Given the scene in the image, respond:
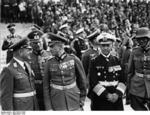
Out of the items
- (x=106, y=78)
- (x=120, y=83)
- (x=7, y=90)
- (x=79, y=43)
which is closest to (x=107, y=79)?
(x=106, y=78)

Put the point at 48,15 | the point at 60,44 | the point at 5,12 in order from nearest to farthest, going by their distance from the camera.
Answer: the point at 60,44 < the point at 48,15 < the point at 5,12

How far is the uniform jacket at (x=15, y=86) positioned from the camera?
491 cm

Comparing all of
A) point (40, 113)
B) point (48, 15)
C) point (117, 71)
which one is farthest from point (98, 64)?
point (48, 15)

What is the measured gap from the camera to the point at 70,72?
5.30 metres

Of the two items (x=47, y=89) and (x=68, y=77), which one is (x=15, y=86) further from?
(x=68, y=77)

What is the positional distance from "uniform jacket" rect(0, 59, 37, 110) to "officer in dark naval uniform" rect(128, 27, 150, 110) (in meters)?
1.57

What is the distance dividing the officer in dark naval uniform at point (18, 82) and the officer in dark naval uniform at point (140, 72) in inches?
62.6

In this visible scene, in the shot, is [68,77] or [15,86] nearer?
[15,86]

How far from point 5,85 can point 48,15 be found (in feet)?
47.8

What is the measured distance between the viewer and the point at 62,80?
17.3ft

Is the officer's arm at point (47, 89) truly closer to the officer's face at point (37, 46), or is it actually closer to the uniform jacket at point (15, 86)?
the uniform jacket at point (15, 86)

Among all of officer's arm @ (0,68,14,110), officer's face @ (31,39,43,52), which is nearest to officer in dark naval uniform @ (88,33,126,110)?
officer's face @ (31,39,43,52)

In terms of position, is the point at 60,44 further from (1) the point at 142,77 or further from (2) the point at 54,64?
(1) the point at 142,77

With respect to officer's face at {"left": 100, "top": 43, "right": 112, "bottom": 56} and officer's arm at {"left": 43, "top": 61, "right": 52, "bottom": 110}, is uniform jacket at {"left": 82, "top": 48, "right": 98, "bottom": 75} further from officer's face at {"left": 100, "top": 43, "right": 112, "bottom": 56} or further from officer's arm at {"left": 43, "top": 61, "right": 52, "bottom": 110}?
officer's arm at {"left": 43, "top": 61, "right": 52, "bottom": 110}
